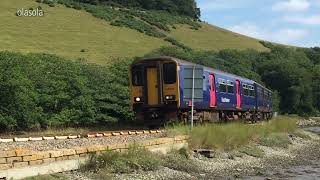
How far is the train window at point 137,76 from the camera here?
87.0ft

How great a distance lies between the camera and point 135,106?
87.4 feet

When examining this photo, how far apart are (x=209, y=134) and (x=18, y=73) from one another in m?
10.5

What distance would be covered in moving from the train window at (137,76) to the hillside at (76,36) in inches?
1155

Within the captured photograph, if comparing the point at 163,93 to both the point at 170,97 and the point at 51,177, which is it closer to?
the point at 170,97

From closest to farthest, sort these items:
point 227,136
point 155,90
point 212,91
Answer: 1. point 227,136
2. point 155,90
3. point 212,91

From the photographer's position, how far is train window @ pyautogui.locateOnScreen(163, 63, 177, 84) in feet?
84.4

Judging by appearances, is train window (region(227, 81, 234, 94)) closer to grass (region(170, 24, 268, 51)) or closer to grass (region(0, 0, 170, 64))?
grass (region(0, 0, 170, 64))

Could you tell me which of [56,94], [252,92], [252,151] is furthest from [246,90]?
[252,151]

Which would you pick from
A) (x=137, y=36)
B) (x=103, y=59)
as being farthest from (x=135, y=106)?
(x=137, y=36)

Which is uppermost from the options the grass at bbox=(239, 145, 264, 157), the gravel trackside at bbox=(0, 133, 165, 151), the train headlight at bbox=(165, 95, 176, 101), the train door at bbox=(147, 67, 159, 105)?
the train door at bbox=(147, 67, 159, 105)

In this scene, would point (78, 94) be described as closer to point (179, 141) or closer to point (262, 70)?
point (179, 141)

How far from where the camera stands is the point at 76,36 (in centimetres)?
7412

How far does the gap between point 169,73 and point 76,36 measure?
4972 centimetres

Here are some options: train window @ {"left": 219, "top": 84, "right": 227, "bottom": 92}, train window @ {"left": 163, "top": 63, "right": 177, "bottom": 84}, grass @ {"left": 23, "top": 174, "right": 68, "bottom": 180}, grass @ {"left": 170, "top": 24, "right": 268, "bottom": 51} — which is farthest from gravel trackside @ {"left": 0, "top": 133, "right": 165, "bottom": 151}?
grass @ {"left": 170, "top": 24, "right": 268, "bottom": 51}
